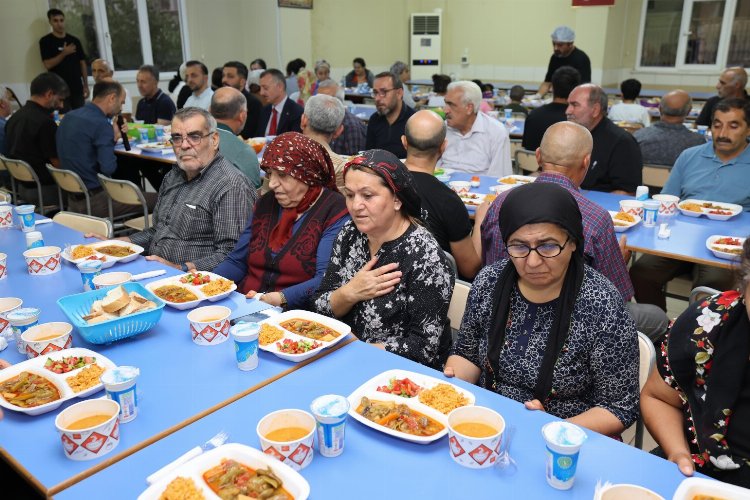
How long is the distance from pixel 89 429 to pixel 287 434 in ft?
1.54

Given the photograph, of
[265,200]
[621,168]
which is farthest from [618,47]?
[265,200]

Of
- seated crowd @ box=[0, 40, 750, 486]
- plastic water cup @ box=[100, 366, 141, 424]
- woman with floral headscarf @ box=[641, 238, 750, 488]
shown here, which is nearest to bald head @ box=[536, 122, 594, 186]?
seated crowd @ box=[0, 40, 750, 486]

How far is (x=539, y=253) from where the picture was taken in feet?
5.60

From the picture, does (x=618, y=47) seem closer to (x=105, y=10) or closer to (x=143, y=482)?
(x=105, y=10)

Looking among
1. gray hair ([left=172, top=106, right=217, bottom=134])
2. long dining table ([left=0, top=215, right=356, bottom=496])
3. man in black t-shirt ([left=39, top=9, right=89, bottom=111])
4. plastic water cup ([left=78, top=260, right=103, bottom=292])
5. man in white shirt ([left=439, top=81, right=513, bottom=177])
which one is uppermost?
man in black t-shirt ([left=39, top=9, right=89, bottom=111])

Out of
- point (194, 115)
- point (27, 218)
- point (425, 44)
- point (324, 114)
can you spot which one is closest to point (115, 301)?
point (194, 115)

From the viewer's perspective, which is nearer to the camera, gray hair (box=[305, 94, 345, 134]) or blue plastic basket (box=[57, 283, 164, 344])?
blue plastic basket (box=[57, 283, 164, 344])

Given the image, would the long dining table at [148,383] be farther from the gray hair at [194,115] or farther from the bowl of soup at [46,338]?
the gray hair at [194,115]

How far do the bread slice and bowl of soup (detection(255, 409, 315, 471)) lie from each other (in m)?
0.87

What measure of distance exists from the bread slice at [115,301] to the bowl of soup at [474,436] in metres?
1.22

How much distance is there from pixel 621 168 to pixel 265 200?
272cm

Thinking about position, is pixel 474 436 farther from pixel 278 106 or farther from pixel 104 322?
pixel 278 106

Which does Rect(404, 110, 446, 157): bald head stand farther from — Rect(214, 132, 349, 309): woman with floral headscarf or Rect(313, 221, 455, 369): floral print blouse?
Rect(313, 221, 455, 369): floral print blouse

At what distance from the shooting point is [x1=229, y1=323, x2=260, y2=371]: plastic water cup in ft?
5.86
